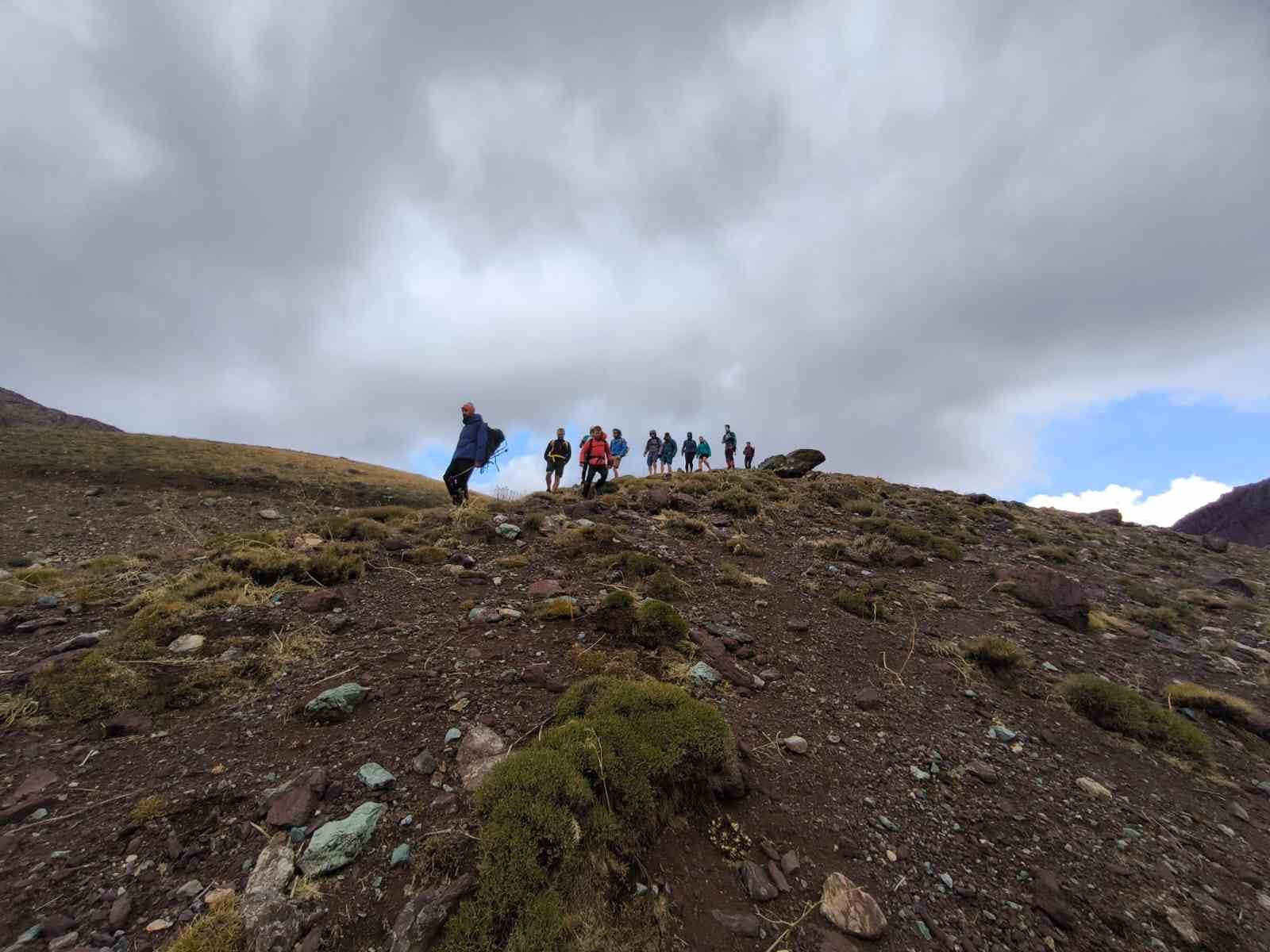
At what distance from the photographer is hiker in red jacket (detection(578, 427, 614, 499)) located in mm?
16812

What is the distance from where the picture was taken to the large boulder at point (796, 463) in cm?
2731

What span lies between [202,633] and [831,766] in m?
7.67

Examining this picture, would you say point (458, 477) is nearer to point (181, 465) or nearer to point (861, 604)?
point (861, 604)

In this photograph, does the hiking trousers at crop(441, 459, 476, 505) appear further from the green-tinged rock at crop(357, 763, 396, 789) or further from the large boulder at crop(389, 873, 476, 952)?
the large boulder at crop(389, 873, 476, 952)

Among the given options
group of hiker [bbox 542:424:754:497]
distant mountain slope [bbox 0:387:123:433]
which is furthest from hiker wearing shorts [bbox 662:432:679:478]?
distant mountain slope [bbox 0:387:123:433]

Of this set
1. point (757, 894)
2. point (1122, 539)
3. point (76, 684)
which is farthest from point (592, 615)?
point (1122, 539)

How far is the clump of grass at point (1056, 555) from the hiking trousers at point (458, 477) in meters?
16.3

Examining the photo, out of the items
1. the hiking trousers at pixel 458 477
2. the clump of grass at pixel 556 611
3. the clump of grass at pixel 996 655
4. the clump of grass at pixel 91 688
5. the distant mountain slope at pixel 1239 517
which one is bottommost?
the clump of grass at pixel 91 688

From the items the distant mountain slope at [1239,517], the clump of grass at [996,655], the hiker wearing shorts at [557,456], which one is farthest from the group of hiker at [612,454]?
the distant mountain slope at [1239,517]

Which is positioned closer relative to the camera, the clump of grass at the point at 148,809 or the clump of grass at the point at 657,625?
the clump of grass at the point at 148,809

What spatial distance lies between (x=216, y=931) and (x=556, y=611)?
181 inches

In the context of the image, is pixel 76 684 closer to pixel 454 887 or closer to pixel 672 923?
pixel 454 887

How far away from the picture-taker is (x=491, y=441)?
582 inches

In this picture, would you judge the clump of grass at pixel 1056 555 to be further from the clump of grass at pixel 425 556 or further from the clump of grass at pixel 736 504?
the clump of grass at pixel 425 556
